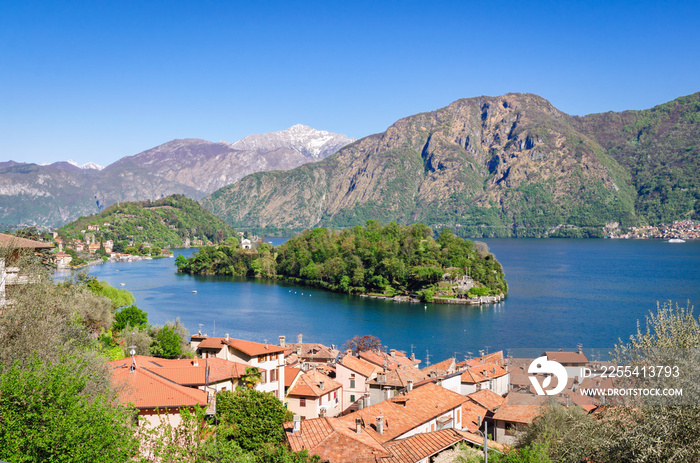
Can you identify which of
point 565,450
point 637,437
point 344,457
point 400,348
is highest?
point 637,437

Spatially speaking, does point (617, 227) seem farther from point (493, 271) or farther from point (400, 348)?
point (400, 348)

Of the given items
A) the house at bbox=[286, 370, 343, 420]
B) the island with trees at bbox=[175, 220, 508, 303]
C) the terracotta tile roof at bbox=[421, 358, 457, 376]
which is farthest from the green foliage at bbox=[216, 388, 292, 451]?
the island with trees at bbox=[175, 220, 508, 303]

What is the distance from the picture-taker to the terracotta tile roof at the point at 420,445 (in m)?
11.2

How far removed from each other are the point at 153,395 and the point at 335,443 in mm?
4216

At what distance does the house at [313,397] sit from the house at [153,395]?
498 cm

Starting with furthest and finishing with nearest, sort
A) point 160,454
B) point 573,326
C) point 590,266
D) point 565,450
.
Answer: point 590,266 → point 573,326 → point 565,450 → point 160,454

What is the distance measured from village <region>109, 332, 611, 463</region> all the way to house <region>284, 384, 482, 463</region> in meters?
0.02

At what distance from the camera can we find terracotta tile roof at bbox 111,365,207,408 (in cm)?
1209

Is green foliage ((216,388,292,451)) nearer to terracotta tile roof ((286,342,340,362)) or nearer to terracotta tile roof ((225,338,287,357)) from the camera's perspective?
terracotta tile roof ((225,338,287,357))

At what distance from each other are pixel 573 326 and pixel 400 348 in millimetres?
15140

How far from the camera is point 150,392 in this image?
1269cm

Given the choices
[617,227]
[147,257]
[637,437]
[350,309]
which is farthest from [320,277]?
[617,227]

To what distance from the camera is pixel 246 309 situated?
51.9 meters

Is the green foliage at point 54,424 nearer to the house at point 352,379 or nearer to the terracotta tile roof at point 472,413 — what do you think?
the terracotta tile roof at point 472,413
